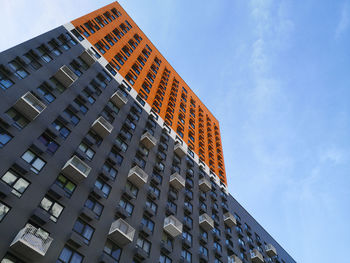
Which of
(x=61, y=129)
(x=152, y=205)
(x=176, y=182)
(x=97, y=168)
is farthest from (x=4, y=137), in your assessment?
(x=176, y=182)

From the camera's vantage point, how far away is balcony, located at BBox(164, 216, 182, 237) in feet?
91.8

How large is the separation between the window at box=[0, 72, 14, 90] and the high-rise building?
9 centimetres

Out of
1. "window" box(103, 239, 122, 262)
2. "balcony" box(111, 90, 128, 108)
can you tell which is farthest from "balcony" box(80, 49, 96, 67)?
"window" box(103, 239, 122, 262)

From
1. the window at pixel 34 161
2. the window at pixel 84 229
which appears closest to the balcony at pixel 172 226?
the window at pixel 84 229

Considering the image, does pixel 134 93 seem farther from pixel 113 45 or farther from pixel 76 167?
pixel 76 167

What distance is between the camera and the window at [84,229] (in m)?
20.8

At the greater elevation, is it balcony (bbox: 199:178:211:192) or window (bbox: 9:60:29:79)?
balcony (bbox: 199:178:211:192)

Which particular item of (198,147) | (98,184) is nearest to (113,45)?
(198,147)

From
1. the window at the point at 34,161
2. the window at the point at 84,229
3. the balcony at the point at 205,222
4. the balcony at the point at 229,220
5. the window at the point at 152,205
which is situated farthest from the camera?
the balcony at the point at 229,220

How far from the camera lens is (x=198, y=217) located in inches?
1398

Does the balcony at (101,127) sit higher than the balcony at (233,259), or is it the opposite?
the balcony at (101,127)

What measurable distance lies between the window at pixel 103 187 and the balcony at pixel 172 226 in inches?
289

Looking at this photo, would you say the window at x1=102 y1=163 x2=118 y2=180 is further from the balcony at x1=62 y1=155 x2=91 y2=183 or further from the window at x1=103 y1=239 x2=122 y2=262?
the window at x1=103 y1=239 x2=122 y2=262

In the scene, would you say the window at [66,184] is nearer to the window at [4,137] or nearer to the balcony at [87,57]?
the window at [4,137]
